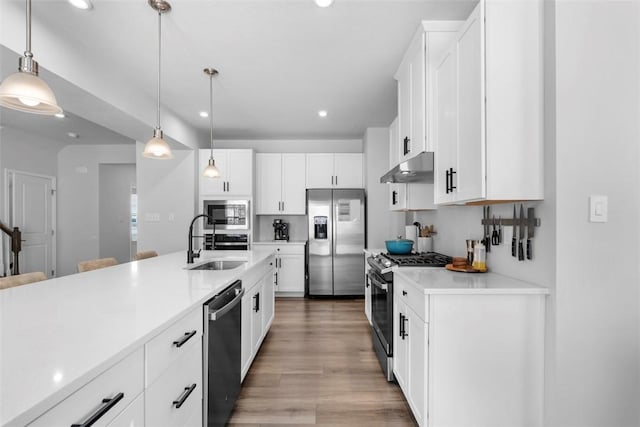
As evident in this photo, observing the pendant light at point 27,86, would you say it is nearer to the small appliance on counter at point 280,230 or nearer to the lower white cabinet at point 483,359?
the lower white cabinet at point 483,359

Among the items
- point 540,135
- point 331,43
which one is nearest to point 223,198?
point 331,43

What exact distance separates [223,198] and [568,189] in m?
4.39

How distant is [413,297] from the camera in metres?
→ 1.81

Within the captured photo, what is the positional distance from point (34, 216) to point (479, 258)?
682 centimetres

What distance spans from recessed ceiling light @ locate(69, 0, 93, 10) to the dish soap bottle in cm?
302

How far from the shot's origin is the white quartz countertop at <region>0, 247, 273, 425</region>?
0.67m

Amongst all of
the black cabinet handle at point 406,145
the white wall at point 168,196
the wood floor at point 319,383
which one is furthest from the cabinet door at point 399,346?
the white wall at point 168,196

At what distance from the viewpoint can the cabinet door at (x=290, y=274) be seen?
4957 millimetres

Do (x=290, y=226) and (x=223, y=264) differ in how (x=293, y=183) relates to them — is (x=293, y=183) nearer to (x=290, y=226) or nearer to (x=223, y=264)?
(x=290, y=226)

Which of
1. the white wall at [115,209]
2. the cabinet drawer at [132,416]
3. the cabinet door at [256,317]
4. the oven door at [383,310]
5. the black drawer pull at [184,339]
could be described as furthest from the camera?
the white wall at [115,209]

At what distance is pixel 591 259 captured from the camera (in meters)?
1.47

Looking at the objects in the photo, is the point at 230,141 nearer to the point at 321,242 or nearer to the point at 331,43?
the point at 321,242

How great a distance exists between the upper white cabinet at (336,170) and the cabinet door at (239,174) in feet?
3.13

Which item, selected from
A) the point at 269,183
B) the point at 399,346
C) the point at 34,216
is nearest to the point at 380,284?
the point at 399,346
